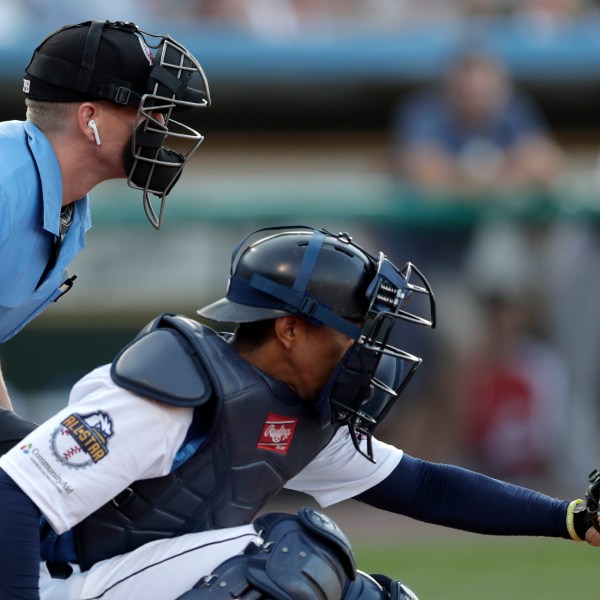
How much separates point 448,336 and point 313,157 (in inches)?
135

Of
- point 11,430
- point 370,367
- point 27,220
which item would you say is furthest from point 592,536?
point 27,220

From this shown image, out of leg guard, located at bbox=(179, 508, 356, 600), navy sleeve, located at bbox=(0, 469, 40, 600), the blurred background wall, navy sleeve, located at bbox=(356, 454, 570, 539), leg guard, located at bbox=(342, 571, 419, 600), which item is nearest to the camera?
navy sleeve, located at bbox=(0, 469, 40, 600)

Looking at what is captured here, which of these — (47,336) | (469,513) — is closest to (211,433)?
(469,513)

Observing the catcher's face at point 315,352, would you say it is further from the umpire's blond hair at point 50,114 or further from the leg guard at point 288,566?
the umpire's blond hair at point 50,114

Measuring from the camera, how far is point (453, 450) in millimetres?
7914

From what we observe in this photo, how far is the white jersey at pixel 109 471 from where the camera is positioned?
2.89 meters

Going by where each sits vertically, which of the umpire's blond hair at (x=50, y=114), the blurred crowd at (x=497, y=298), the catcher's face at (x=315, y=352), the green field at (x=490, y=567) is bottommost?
the green field at (x=490, y=567)

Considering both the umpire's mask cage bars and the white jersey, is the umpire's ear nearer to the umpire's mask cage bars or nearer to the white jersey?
the white jersey

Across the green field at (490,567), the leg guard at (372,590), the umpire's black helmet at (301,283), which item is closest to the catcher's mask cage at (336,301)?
the umpire's black helmet at (301,283)

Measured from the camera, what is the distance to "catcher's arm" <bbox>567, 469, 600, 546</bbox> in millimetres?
3416

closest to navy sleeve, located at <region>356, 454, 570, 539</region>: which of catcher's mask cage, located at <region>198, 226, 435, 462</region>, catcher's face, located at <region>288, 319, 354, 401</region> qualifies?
catcher's mask cage, located at <region>198, 226, 435, 462</region>

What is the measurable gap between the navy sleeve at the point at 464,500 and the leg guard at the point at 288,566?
45 cm

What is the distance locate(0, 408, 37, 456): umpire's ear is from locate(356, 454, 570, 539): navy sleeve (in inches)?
37.4

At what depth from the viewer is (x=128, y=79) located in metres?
3.75
